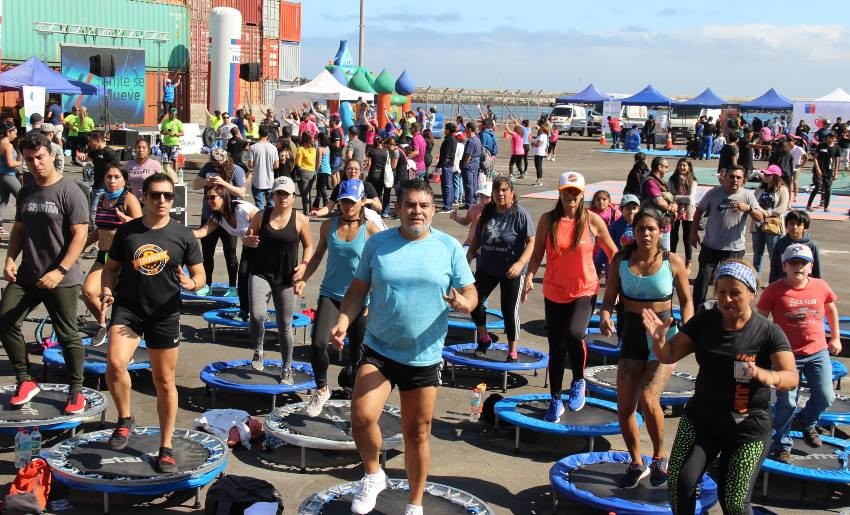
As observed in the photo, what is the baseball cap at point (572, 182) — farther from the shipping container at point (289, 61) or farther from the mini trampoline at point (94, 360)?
the shipping container at point (289, 61)

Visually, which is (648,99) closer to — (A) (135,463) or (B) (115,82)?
(B) (115,82)

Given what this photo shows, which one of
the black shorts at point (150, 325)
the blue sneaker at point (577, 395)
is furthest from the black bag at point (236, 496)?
the blue sneaker at point (577, 395)

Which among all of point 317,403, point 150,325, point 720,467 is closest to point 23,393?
point 150,325

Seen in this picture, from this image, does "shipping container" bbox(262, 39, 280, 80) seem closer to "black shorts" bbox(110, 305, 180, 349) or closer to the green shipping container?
the green shipping container

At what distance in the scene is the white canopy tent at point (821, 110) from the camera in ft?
143

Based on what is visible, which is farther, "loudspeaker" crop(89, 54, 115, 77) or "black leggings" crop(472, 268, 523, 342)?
"loudspeaker" crop(89, 54, 115, 77)

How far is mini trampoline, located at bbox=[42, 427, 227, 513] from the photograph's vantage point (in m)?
6.26

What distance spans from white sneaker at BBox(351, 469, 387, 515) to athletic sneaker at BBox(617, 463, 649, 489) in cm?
161

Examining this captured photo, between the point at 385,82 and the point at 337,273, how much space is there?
3405cm

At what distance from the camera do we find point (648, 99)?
51469mm

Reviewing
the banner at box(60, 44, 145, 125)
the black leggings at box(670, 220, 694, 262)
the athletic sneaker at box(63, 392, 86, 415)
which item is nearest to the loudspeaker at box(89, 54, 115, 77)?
the banner at box(60, 44, 145, 125)

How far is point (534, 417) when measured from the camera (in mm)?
7965

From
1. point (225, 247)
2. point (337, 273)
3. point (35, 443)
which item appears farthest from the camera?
point (225, 247)

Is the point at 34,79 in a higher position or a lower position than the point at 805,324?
higher
